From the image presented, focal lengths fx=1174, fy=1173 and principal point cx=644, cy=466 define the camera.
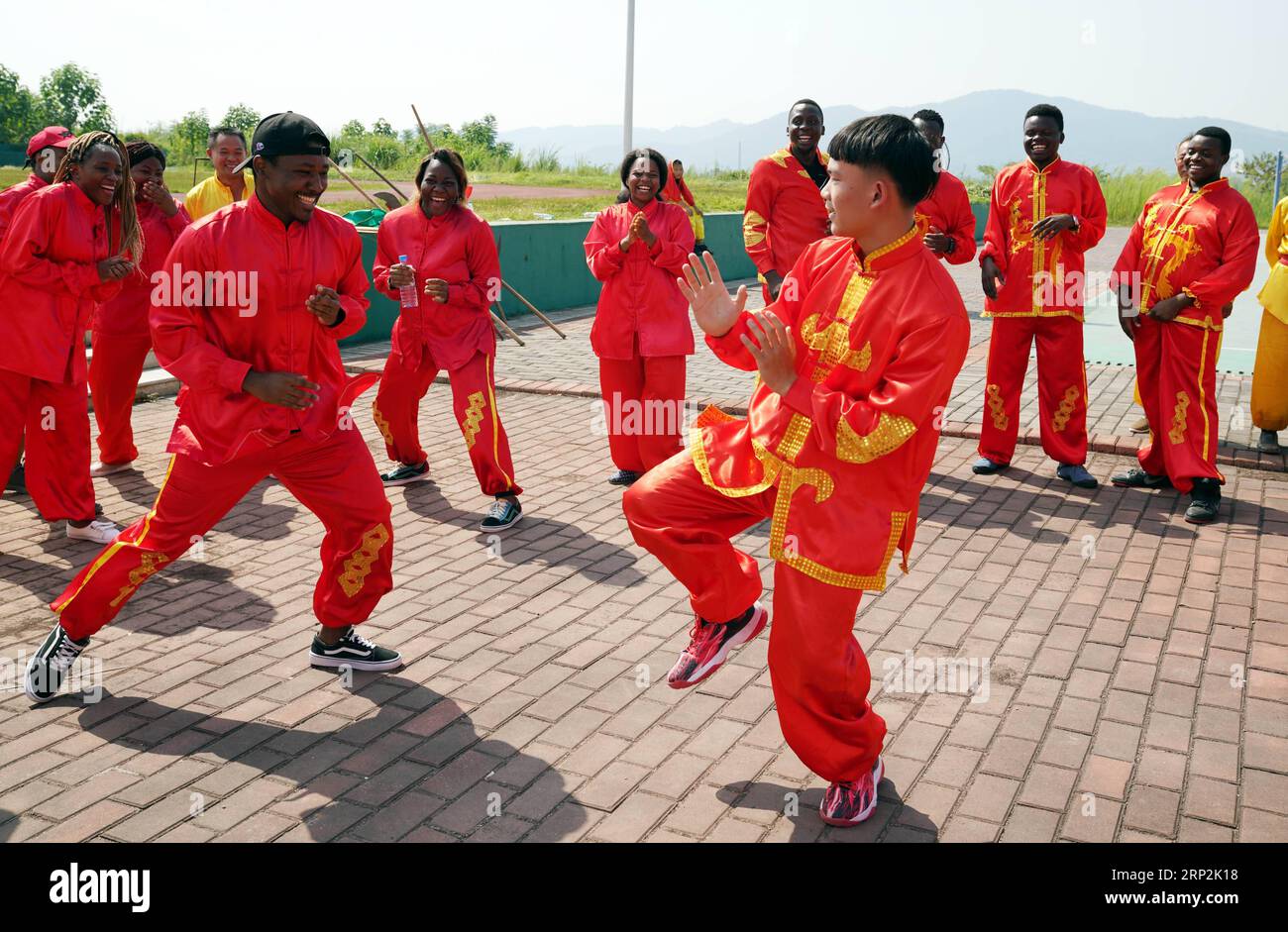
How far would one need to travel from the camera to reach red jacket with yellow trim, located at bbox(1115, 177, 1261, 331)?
283 inches

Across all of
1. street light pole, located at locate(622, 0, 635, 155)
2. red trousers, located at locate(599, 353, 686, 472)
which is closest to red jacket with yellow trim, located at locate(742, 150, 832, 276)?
red trousers, located at locate(599, 353, 686, 472)

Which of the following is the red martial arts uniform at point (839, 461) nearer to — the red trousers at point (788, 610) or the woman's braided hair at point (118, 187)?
the red trousers at point (788, 610)

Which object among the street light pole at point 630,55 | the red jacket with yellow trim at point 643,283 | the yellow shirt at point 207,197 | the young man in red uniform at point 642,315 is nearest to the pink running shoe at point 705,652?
the young man in red uniform at point 642,315

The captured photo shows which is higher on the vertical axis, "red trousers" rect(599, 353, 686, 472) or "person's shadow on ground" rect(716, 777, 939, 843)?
"red trousers" rect(599, 353, 686, 472)

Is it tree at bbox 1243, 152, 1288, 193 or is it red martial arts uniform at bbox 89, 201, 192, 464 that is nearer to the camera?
red martial arts uniform at bbox 89, 201, 192, 464

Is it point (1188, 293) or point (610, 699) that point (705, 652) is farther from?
point (1188, 293)

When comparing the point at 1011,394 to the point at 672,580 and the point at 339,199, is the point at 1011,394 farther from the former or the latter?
the point at 339,199

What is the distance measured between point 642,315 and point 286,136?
3645 mm

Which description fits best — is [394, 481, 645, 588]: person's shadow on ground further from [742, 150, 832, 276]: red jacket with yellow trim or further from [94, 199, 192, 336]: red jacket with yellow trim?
[742, 150, 832, 276]: red jacket with yellow trim

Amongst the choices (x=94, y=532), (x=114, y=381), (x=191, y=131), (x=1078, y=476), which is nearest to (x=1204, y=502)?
(x=1078, y=476)

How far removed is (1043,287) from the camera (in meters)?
7.85

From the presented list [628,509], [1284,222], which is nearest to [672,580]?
[628,509]

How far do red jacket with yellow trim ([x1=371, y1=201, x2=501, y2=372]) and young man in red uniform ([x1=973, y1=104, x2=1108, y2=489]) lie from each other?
3337 mm
